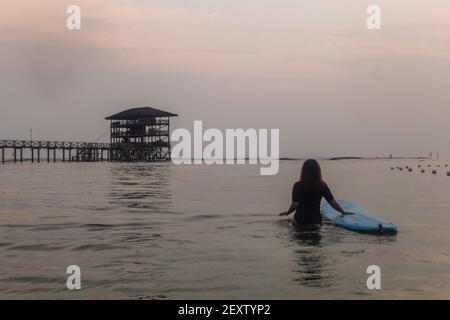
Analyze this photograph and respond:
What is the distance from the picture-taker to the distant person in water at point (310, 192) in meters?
12.9

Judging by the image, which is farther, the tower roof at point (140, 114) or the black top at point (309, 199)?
the tower roof at point (140, 114)

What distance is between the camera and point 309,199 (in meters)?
13.3

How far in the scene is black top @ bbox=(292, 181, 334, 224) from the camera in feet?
42.7

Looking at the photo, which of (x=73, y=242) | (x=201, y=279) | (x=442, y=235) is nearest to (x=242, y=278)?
(x=201, y=279)

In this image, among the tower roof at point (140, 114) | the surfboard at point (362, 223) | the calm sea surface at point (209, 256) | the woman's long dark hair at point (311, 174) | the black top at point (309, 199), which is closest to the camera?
the calm sea surface at point (209, 256)

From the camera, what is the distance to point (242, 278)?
9.03 meters

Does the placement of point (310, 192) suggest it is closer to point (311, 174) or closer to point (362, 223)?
point (311, 174)

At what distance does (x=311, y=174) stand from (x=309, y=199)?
2.46 ft

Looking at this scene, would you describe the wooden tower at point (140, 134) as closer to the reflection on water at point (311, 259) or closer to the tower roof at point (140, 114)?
the tower roof at point (140, 114)

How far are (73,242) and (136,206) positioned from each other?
28.6 ft

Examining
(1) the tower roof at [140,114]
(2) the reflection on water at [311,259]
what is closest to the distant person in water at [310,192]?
(2) the reflection on water at [311,259]

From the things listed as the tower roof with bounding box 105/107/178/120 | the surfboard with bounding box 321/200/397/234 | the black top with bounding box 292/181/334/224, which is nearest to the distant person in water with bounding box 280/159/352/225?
the black top with bounding box 292/181/334/224
